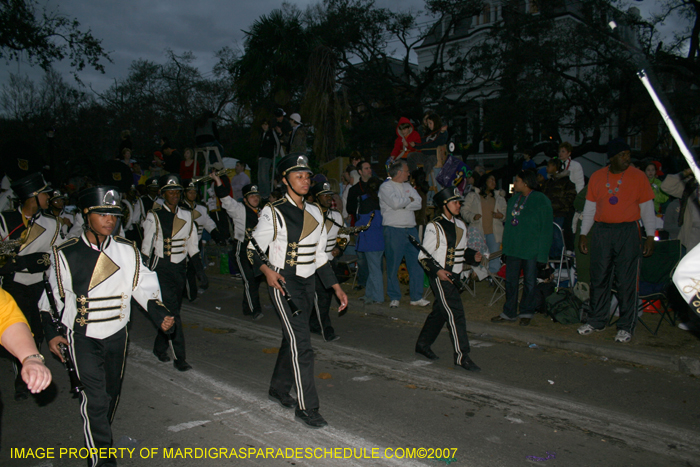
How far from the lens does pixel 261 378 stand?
18.8 feet

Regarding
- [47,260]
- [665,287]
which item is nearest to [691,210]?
[665,287]

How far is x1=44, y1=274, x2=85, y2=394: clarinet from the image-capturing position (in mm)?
3541

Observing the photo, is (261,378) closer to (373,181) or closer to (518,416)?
(518,416)

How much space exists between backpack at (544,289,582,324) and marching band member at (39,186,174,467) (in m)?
5.75

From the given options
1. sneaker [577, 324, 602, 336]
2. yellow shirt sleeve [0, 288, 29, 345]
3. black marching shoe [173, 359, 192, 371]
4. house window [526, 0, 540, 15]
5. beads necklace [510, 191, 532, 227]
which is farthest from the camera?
house window [526, 0, 540, 15]

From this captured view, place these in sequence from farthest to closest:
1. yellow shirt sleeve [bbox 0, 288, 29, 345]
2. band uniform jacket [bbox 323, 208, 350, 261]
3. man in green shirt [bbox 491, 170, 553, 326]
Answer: band uniform jacket [bbox 323, 208, 350, 261] < man in green shirt [bbox 491, 170, 553, 326] < yellow shirt sleeve [bbox 0, 288, 29, 345]

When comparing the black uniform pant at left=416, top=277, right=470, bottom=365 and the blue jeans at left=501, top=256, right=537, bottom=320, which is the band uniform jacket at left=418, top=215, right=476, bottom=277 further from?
the blue jeans at left=501, top=256, right=537, bottom=320

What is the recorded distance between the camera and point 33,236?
19.7 feet

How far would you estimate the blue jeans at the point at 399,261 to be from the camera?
9.11 meters

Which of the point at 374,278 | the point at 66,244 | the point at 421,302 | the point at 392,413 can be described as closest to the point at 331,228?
the point at 374,278

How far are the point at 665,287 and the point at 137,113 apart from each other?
3907 centimetres

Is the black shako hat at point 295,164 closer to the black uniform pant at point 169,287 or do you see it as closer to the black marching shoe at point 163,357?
the black uniform pant at point 169,287

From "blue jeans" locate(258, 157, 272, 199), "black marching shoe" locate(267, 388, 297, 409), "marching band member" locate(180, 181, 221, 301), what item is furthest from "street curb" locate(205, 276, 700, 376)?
"blue jeans" locate(258, 157, 272, 199)

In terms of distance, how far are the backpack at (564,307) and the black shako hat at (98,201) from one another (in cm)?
615
